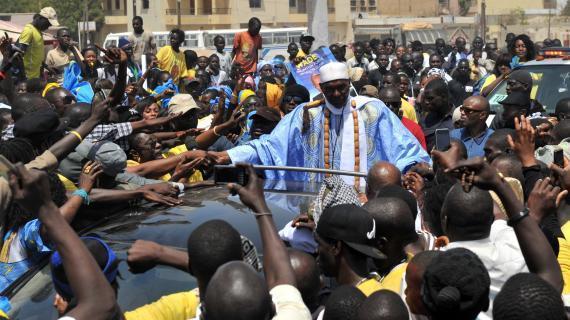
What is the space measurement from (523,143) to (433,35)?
46700 mm

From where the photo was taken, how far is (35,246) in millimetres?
5016

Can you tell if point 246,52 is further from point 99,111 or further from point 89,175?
point 89,175

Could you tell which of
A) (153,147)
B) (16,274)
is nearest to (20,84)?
(153,147)

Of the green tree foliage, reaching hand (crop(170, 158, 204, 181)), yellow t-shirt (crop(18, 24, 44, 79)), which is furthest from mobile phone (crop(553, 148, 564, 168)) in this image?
the green tree foliage

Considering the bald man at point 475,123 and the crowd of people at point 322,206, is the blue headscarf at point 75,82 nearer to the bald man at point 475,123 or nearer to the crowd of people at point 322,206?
the crowd of people at point 322,206

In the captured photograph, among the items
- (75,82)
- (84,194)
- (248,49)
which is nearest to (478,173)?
(84,194)

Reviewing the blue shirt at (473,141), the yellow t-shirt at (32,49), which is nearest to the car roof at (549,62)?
the blue shirt at (473,141)

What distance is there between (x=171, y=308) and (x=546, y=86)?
7.45 metres

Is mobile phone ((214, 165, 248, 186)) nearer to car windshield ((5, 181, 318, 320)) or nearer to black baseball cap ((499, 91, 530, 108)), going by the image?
car windshield ((5, 181, 318, 320))

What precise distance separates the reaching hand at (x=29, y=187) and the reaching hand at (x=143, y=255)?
91 centimetres

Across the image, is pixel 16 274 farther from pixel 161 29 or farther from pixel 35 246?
pixel 161 29

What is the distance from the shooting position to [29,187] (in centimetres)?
330

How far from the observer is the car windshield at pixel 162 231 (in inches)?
171

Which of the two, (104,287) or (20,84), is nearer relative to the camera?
(104,287)
